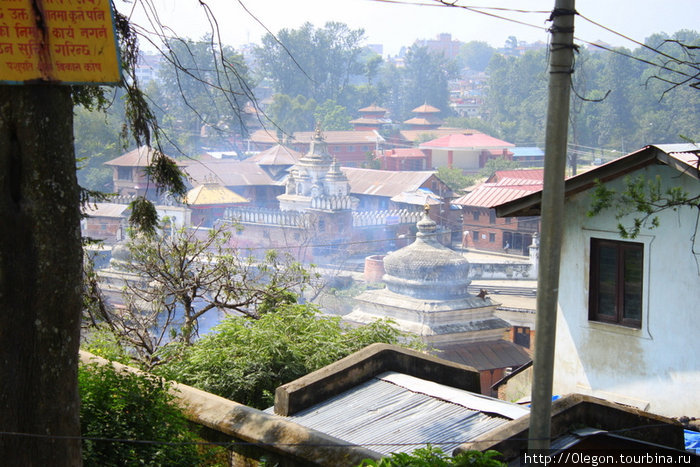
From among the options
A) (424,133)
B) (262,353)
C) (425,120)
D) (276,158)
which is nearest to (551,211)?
(262,353)

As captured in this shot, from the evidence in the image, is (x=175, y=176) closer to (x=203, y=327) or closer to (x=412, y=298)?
(x=412, y=298)

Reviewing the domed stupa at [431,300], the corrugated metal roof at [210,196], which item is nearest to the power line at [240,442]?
the domed stupa at [431,300]

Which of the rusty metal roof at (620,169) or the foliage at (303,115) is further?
the foliage at (303,115)

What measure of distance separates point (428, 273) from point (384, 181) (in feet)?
114

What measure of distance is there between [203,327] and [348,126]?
54.2 m

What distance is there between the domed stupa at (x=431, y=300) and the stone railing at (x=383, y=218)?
26.5 m

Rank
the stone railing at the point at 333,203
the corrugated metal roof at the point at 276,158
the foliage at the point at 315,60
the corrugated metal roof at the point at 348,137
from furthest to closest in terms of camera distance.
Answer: the foliage at the point at 315,60
the corrugated metal roof at the point at 348,137
the corrugated metal roof at the point at 276,158
the stone railing at the point at 333,203

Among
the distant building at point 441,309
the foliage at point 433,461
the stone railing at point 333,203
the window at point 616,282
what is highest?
the stone railing at point 333,203

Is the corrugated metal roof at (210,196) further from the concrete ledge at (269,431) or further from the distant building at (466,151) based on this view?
the concrete ledge at (269,431)

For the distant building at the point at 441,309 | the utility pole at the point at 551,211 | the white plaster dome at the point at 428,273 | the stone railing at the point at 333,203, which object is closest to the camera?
the utility pole at the point at 551,211

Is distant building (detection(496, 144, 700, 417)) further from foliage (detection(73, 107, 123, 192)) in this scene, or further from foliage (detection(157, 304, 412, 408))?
foliage (detection(73, 107, 123, 192))

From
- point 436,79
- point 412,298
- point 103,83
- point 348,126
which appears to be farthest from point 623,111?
point 103,83

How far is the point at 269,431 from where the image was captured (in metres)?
5.11

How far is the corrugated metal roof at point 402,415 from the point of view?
5453 mm
